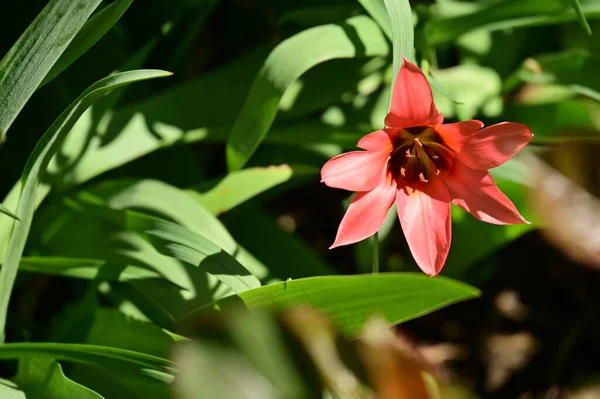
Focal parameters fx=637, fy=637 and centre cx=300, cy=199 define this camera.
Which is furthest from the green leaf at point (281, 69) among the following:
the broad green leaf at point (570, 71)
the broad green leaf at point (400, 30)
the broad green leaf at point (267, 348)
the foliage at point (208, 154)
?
the broad green leaf at point (267, 348)

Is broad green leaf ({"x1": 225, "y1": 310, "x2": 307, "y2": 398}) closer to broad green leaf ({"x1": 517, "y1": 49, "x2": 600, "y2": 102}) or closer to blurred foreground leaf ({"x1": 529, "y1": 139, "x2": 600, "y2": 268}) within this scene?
blurred foreground leaf ({"x1": 529, "y1": 139, "x2": 600, "y2": 268})

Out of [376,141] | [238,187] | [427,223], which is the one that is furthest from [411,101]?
[238,187]

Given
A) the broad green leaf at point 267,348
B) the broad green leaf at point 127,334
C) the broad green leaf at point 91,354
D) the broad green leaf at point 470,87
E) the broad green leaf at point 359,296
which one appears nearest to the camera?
the broad green leaf at point 267,348

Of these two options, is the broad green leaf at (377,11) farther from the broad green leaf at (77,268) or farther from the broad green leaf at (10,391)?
the broad green leaf at (10,391)

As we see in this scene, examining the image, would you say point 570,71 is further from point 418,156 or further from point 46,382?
point 46,382

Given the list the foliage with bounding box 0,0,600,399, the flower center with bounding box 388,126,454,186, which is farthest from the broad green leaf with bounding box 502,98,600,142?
the flower center with bounding box 388,126,454,186

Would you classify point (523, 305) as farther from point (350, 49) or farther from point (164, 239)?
point (164, 239)
